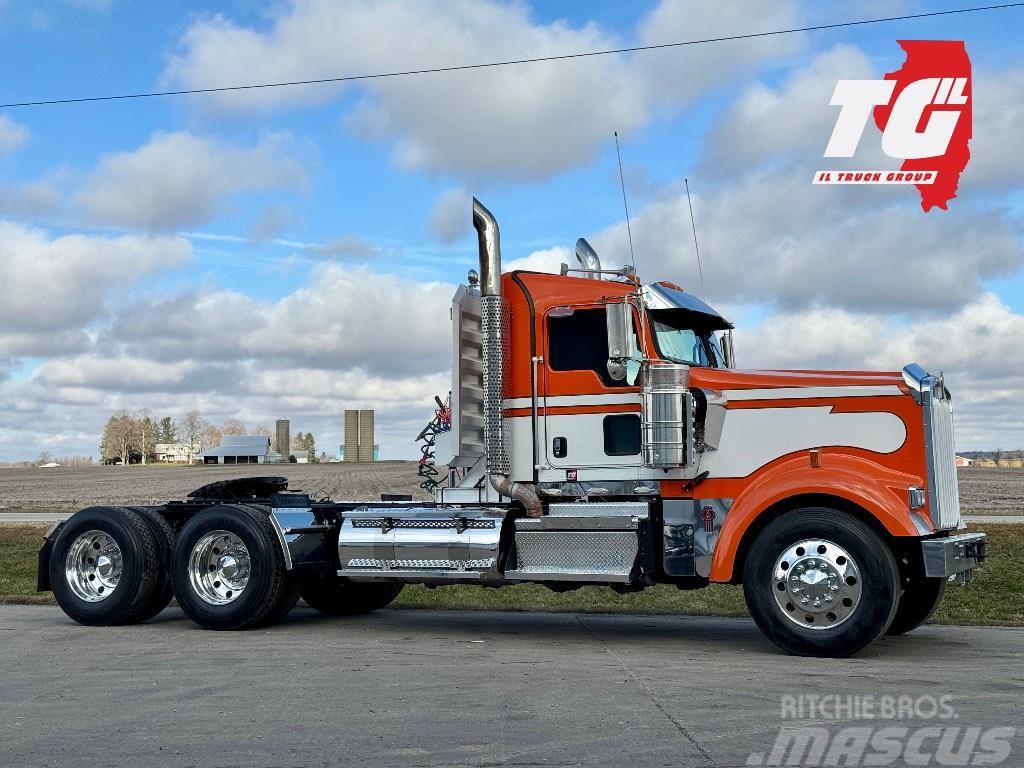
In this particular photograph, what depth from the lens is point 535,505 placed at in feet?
36.8

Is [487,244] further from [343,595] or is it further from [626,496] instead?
[343,595]

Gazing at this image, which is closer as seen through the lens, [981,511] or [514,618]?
[514,618]

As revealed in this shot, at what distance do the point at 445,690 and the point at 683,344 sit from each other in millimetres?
4553

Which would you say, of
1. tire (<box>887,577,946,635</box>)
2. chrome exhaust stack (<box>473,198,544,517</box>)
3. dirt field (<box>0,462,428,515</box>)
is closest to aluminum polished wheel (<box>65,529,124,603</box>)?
dirt field (<box>0,462,428,515</box>)

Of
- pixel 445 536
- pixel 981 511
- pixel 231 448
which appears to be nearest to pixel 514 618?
pixel 445 536

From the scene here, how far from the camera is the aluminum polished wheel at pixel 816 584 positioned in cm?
977

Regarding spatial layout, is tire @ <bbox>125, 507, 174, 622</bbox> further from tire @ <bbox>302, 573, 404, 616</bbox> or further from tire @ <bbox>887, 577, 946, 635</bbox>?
tire @ <bbox>887, 577, 946, 635</bbox>

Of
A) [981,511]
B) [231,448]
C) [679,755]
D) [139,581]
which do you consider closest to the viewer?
[679,755]

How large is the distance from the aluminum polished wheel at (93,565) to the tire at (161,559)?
1.48ft

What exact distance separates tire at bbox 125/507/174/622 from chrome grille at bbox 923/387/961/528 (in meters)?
7.89

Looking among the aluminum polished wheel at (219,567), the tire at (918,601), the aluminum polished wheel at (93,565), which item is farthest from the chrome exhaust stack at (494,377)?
the aluminum polished wheel at (93,565)

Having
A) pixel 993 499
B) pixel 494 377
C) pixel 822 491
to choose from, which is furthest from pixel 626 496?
pixel 993 499

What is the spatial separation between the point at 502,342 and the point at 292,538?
2991 millimetres

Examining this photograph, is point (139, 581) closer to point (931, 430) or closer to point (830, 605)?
point (830, 605)
